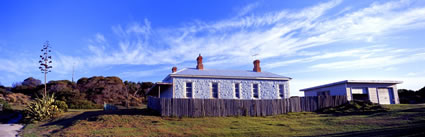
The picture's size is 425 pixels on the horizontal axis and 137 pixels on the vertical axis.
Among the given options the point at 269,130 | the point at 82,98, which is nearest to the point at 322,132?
the point at 269,130

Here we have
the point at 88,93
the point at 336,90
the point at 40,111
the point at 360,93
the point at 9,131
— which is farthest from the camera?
the point at 88,93

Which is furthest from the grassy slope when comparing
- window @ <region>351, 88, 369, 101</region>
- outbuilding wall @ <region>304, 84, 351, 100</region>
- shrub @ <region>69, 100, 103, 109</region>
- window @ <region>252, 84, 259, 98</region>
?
shrub @ <region>69, 100, 103, 109</region>

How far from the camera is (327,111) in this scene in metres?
24.0

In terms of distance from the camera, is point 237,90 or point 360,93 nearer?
point 237,90

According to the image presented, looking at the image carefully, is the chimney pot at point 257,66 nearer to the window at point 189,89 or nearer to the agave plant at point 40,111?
the window at point 189,89

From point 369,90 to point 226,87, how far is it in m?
15.4

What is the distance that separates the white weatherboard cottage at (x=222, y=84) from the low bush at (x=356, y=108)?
5.18 m

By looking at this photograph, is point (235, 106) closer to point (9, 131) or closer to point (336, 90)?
point (336, 90)

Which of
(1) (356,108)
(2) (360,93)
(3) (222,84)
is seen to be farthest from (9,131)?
(2) (360,93)

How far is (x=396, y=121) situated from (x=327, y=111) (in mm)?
6806

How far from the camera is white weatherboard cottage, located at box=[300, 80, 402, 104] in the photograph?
30094mm

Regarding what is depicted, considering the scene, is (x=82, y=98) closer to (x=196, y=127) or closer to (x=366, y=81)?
(x=196, y=127)

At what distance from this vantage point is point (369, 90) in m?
30.9

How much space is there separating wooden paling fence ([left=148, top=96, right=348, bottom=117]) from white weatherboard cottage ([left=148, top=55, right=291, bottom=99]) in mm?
3381
